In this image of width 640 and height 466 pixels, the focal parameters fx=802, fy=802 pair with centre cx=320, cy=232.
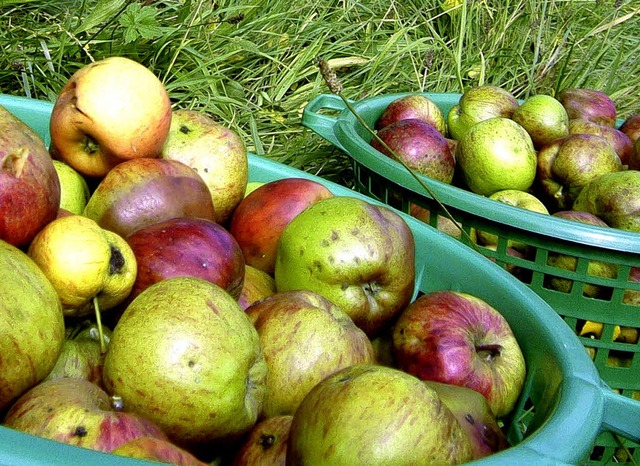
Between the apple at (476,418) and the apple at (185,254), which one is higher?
the apple at (185,254)

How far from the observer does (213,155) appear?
174 centimetres

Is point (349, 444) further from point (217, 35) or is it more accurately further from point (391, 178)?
point (217, 35)

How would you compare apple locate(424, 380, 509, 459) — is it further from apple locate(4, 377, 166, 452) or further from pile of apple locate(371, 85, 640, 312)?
pile of apple locate(371, 85, 640, 312)

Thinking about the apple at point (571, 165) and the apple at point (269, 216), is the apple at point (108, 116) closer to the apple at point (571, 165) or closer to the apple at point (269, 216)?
the apple at point (269, 216)

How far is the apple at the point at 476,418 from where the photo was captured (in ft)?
3.56

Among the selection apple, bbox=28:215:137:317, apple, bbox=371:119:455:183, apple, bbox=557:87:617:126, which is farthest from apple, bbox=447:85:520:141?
apple, bbox=28:215:137:317

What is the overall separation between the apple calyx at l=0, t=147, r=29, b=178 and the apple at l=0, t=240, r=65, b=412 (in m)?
0.14

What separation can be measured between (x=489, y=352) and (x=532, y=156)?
1.13 meters

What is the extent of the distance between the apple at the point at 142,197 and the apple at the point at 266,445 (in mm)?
514

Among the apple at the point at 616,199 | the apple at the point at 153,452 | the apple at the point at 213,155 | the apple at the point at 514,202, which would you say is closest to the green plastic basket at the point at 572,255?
the apple at the point at 514,202

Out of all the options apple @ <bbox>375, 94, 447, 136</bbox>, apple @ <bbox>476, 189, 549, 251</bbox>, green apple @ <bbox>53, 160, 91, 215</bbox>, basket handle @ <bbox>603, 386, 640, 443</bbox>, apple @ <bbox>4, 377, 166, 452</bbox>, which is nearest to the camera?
apple @ <bbox>4, 377, 166, 452</bbox>

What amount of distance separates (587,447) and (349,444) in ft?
0.92

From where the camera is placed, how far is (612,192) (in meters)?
2.08

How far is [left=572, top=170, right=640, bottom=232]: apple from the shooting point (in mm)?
2037
